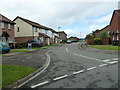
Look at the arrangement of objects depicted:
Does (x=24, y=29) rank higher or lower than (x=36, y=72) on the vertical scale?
higher

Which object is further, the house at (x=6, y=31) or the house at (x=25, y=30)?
the house at (x=25, y=30)

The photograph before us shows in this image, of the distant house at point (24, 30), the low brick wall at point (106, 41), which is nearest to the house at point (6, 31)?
the distant house at point (24, 30)

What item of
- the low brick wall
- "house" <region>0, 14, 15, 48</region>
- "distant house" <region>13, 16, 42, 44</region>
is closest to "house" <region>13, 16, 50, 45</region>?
"distant house" <region>13, 16, 42, 44</region>

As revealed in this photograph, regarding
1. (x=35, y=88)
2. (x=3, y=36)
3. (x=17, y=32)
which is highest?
(x=17, y=32)

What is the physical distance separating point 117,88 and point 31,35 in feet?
92.5

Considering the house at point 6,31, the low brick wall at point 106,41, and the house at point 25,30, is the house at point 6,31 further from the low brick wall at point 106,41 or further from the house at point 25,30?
the low brick wall at point 106,41

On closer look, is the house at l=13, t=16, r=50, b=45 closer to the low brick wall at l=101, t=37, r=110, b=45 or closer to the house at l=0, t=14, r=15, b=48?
the house at l=0, t=14, r=15, b=48

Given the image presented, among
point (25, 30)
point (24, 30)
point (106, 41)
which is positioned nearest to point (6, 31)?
point (25, 30)

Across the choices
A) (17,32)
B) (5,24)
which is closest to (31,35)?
(17,32)

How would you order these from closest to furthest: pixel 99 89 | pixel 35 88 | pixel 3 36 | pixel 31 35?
pixel 99 89
pixel 35 88
pixel 3 36
pixel 31 35

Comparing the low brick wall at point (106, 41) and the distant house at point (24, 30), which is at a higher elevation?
the distant house at point (24, 30)

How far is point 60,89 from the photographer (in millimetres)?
3682

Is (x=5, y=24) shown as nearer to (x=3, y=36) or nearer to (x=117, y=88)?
(x=3, y=36)

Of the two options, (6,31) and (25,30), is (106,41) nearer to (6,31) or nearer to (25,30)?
(25,30)
